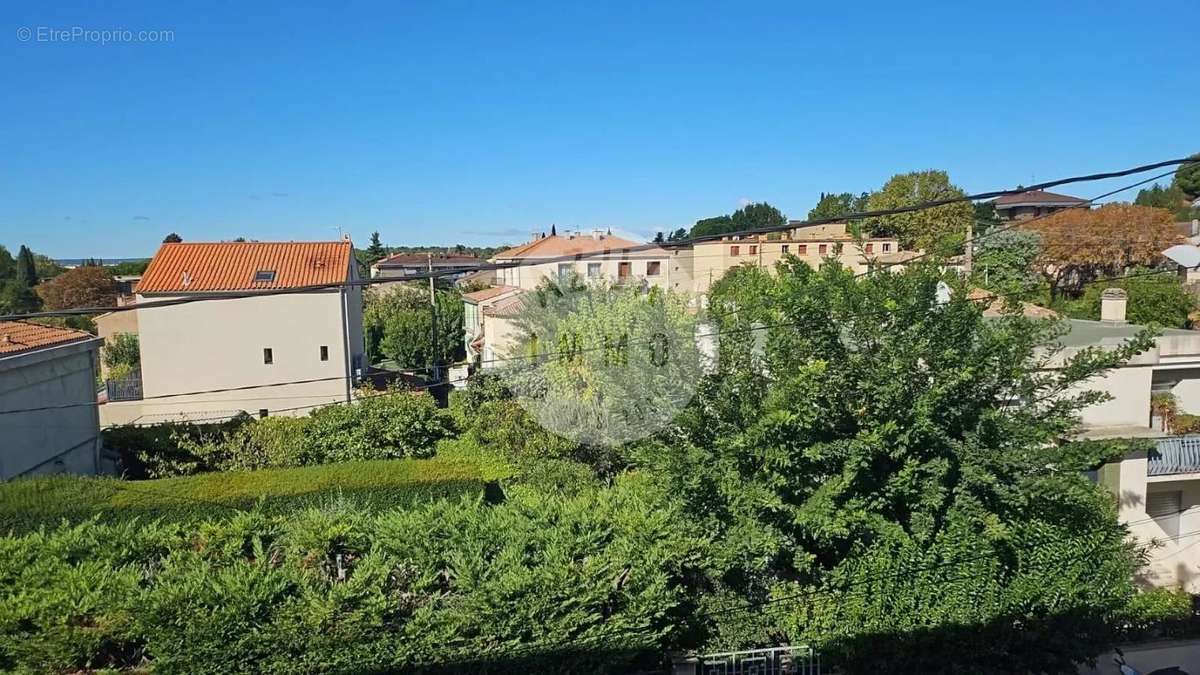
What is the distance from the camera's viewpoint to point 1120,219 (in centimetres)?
3145

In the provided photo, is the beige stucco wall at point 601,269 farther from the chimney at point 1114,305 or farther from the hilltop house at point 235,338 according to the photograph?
the chimney at point 1114,305

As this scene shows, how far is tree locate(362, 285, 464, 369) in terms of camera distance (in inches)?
1337

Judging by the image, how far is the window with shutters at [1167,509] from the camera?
38.2 ft

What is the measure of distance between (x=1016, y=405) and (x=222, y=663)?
741 cm

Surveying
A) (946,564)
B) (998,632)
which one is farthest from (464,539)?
(998,632)

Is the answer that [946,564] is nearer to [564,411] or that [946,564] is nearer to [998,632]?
[998,632]

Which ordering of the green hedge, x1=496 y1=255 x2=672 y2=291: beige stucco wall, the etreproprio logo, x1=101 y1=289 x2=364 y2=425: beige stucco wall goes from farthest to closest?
x1=496 y1=255 x2=672 y2=291: beige stucco wall < x1=101 y1=289 x2=364 y2=425: beige stucco wall < the green hedge < the etreproprio logo

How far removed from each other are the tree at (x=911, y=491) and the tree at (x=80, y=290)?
4315 centimetres

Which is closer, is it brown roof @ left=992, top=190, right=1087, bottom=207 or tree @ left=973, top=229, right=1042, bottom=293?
tree @ left=973, top=229, right=1042, bottom=293

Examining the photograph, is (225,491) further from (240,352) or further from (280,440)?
(240,352)

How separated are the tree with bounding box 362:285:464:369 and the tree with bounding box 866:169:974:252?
2296 centimetres

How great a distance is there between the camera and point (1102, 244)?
102ft

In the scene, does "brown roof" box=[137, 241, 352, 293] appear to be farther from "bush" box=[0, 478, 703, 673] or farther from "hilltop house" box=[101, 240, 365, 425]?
"bush" box=[0, 478, 703, 673]

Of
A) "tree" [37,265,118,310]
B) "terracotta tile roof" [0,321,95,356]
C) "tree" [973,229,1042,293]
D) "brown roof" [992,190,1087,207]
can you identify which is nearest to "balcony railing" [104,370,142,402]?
"terracotta tile roof" [0,321,95,356]
